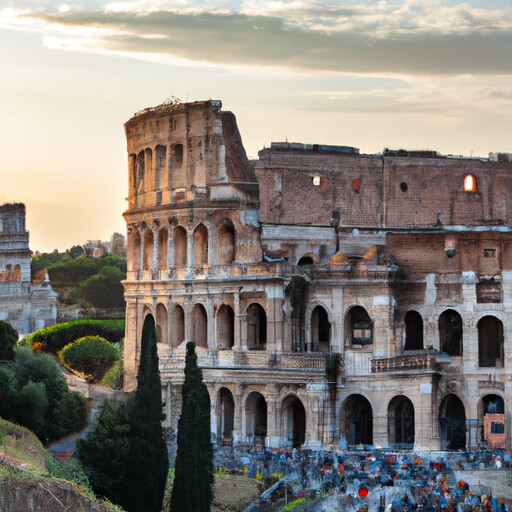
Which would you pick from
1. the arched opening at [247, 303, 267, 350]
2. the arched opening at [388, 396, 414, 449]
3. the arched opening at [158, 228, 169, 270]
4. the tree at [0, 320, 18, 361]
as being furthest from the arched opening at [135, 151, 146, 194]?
the arched opening at [388, 396, 414, 449]

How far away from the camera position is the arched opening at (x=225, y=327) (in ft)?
201

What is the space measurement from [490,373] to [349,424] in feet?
19.0

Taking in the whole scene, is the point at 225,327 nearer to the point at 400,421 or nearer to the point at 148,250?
the point at 148,250

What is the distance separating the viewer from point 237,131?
205ft

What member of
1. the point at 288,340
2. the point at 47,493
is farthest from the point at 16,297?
the point at 47,493

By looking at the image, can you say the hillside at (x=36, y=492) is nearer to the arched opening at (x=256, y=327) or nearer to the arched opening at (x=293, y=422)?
the arched opening at (x=293, y=422)

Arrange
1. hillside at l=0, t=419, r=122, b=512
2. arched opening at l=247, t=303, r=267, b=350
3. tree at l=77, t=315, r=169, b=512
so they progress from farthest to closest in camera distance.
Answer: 1. arched opening at l=247, t=303, r=267, b=350
2. tree at l=77, t=315, r=169, b=512
3. hillside at l=0, t=419, r=122, b=512

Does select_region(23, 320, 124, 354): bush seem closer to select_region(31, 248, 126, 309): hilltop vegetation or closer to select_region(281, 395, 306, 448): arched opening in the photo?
select_region(281, 395, 306, 448): arched opening

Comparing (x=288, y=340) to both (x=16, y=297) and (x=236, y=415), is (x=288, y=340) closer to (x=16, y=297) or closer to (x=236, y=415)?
(x=236, y=415)

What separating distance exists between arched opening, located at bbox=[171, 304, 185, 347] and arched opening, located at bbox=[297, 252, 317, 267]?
210 inches

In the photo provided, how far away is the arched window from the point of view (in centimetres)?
6625

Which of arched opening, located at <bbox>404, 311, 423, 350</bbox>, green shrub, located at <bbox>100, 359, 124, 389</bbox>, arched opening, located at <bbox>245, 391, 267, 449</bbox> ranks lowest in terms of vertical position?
arched opening, located at <bbox>245, 391, 267, 449</bbox>

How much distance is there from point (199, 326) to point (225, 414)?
4.07 meters

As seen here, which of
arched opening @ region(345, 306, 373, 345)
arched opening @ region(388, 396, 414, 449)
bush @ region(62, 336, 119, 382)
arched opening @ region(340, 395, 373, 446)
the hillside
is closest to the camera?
the hillside
